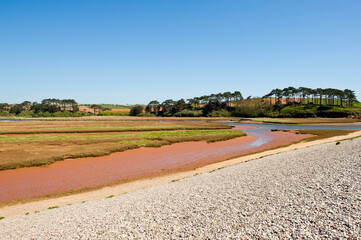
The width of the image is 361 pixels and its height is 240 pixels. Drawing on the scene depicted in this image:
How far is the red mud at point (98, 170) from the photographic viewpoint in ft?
66.4

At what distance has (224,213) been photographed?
11719 millimetres

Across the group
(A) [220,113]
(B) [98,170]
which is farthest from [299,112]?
(B) [98,170]

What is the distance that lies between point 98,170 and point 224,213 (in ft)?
61.1

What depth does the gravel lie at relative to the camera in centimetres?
974

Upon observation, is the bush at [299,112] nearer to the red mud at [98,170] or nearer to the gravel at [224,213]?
the red mud at [98,170]

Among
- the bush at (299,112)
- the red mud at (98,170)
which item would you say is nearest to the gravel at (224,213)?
the red mud at (98,170)

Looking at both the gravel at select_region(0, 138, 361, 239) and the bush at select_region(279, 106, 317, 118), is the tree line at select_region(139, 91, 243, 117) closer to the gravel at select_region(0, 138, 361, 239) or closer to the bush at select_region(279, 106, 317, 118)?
the bush at select_region(279, 106, 317, 118)

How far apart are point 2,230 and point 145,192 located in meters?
8.96

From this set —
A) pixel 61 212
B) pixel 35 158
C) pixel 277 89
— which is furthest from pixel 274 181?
pixel 277 89

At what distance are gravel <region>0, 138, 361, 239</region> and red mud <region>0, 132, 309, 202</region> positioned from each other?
6345 mm

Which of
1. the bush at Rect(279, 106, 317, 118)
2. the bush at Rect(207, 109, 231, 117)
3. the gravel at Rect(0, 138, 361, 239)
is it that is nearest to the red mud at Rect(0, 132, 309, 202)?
the gravel at Rect(0, 138, 361, 239)

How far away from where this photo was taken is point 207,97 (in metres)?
196

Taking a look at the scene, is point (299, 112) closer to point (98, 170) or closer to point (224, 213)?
point (98, 170)

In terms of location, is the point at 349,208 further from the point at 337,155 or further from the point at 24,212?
the point at 24,212
